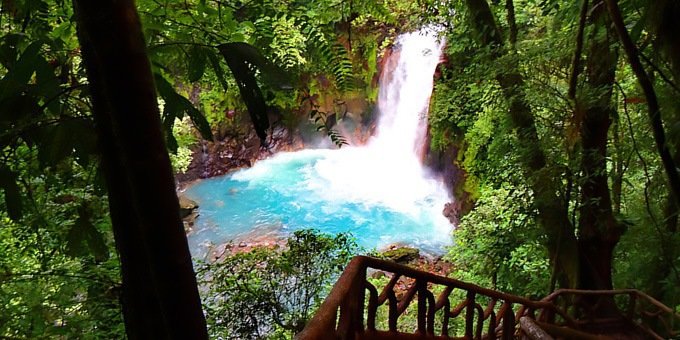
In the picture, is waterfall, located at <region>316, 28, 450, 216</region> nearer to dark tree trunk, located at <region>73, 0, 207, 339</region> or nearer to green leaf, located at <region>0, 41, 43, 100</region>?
green leaf, located at <region>0, 41, 43, 100</region>

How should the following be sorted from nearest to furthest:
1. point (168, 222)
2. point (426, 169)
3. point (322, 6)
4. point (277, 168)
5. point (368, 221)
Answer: point (168, 222), point (322, 6), point (368, 221), point (426, 169), point (277, 168)

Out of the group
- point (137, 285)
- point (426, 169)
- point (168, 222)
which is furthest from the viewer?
point (426, 169)

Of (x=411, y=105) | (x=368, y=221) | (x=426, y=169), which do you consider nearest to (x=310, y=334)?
(x=368, y=221)

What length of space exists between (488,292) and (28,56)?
9.98 feet

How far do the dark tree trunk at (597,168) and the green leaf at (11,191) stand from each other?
3782 millimetres

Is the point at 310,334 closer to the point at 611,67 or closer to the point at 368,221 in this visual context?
the point at 611,67

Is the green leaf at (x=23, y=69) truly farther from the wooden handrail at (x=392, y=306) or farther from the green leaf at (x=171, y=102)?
the wooden handrail at (x=392, y=306)

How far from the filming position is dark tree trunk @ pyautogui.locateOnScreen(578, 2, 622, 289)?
3842mm

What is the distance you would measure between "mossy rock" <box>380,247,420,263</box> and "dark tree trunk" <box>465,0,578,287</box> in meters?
4.89

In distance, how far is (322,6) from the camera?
13.0 ft

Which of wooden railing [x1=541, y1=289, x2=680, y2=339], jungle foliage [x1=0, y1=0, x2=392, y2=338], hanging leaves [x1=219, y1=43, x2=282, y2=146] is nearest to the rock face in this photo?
jungle foliage [x1=0, y1=0, x2=392, y2=338]

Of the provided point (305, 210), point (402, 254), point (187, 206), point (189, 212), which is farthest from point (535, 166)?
point (187, 206)

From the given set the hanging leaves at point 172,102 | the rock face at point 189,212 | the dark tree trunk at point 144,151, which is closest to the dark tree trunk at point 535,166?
the hanging leaves at point 172,102

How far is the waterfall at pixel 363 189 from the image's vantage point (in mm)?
11961
